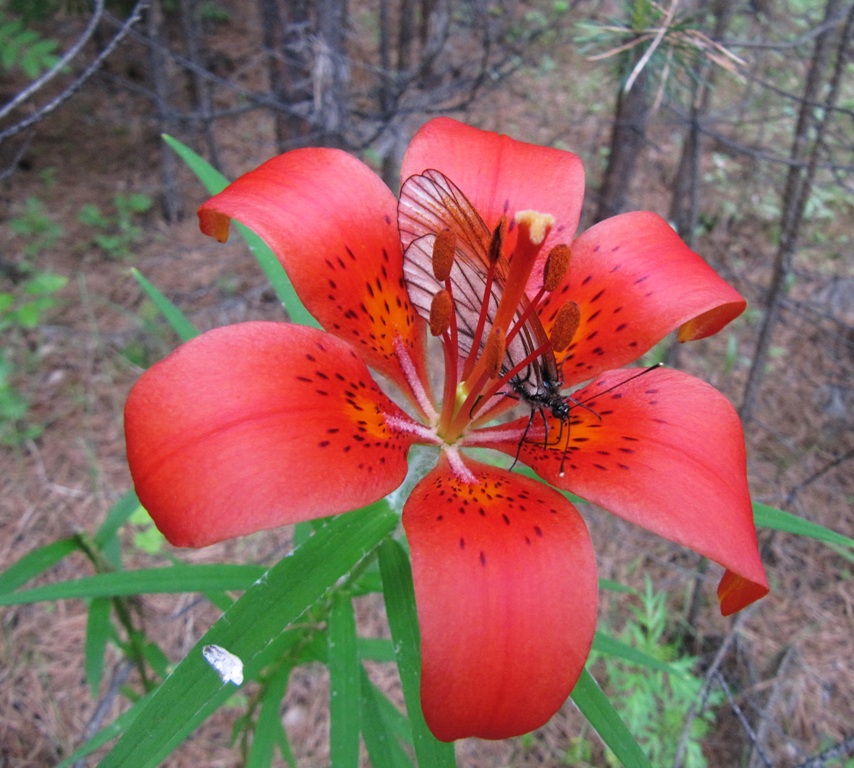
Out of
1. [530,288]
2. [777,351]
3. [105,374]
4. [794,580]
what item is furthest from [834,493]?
[105,374]

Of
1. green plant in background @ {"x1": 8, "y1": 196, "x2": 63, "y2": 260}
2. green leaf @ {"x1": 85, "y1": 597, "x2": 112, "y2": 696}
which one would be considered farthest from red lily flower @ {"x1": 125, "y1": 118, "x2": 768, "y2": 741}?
green plant in background @ {"x1": 8, "y1": 196, "x2": 63, "y2": 260}

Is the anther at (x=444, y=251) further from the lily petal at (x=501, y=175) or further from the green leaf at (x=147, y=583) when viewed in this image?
the green leaf at (x=147, y=583)

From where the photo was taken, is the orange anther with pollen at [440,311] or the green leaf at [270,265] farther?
the green leaf at [270,265]

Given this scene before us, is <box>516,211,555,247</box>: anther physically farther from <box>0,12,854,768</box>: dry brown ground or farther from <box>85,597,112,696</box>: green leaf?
<box>0,12,854,768</box>: dry brown ground

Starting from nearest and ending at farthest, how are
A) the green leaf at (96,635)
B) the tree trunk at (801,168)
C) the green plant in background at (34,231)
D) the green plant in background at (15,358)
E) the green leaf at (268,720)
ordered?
the green leaf at (268,720), the green leaf at (96,635), the tree trunk at (801,168), the green plant in background at (15,358), the green plant in background at (34,231)

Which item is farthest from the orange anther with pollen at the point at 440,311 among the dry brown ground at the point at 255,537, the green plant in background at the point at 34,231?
the green plant in background at the point at 34,231

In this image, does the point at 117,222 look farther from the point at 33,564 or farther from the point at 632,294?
the point at 632,294

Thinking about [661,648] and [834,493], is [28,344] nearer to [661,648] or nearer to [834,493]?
[661,648]
